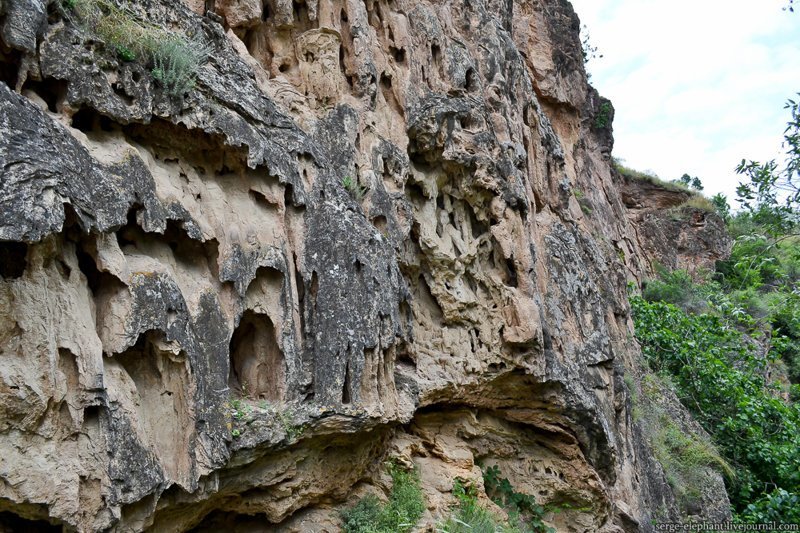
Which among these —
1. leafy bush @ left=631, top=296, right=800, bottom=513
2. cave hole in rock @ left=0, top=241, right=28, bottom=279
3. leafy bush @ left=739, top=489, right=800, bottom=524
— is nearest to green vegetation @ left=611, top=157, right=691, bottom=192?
leafy bush @ left=631, top=296, right=800, bottom=513

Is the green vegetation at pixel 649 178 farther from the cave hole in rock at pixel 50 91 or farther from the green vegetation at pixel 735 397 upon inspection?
the cave hole in rock at pixel 50 91

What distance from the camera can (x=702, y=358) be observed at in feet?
61.1

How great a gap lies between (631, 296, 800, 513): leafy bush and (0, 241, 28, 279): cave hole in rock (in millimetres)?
16515

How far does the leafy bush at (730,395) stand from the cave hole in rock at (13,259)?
16.5 m

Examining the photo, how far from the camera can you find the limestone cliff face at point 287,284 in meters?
5.12

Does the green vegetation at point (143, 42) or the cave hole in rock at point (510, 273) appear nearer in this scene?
the green vegetation at point (143, 42)

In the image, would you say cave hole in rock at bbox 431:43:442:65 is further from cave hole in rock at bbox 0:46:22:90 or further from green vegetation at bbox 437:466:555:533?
cave hole in rock at bbox 0:46:22:90

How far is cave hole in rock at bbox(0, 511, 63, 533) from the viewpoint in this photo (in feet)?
16.8

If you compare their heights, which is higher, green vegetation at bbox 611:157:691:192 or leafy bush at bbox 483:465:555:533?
green vegetation at bbox 611:157:691:192

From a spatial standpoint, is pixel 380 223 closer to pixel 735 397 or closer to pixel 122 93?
pixel 122 93

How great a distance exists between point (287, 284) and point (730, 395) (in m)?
15.3

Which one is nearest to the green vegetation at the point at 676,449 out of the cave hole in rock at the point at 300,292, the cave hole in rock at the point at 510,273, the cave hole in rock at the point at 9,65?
the cave hole in rock at the point at 510,273

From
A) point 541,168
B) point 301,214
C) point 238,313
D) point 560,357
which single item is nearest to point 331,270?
point 301,214

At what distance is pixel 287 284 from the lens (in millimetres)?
7121
